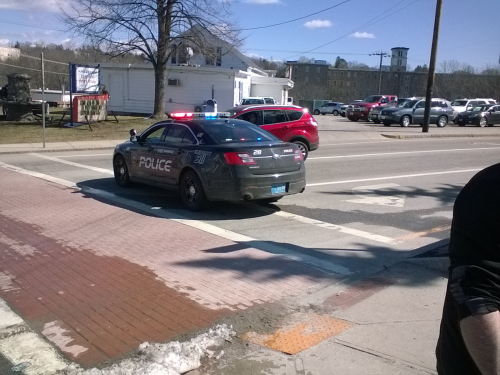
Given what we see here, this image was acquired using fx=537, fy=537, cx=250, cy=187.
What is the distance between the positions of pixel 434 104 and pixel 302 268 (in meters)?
32.8

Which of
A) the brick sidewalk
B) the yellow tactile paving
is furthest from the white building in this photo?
the yellow tactile paving

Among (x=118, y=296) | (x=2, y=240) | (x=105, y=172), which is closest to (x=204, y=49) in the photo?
(x=105, y=172)

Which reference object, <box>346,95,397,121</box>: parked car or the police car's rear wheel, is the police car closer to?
the police car's rear wheel

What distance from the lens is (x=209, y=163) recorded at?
879 cm

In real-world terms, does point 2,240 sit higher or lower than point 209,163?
lower

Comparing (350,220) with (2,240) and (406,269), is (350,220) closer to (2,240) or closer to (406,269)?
(406,269)

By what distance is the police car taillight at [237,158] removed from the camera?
8586 mm

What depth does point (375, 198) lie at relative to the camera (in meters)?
10.7

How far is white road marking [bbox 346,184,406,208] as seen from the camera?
33.6ft

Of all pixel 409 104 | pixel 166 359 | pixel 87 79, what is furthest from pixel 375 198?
pixel 409 104

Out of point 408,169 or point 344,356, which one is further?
point 408,169

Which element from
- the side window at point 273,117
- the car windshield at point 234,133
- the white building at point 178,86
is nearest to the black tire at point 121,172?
the car windshield at point 234,133

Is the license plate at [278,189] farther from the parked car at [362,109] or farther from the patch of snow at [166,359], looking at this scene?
the parked car at [362,109]

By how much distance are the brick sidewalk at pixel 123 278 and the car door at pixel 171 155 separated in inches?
44.0
